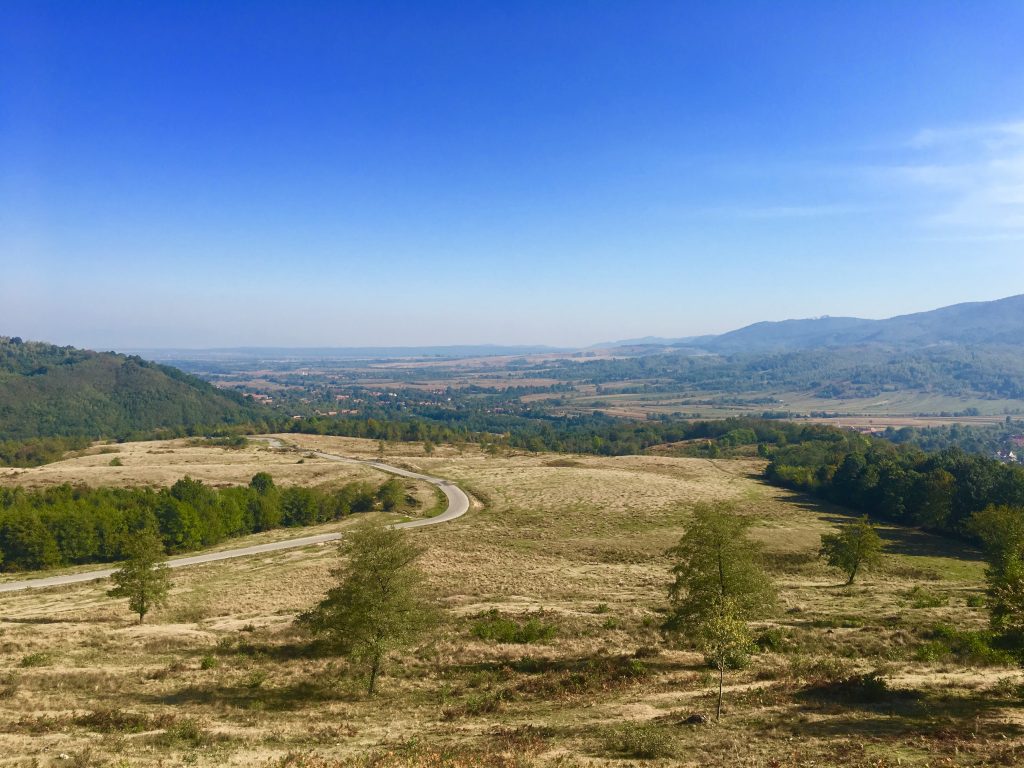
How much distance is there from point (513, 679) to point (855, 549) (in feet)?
121

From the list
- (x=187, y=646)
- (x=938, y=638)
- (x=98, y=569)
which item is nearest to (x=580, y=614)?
(x=938, y=638)

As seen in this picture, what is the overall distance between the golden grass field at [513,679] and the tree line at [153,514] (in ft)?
69.4

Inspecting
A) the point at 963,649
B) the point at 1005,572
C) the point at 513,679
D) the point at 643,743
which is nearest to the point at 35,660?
the point at 513,679

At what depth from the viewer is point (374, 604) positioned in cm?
2784

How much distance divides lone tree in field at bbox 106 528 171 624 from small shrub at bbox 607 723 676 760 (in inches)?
1598

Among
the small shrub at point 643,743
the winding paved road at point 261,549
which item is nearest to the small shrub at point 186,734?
the small shrub at point 643,743

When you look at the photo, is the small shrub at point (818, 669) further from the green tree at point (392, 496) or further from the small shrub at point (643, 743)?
the green tree at point (392, 496)

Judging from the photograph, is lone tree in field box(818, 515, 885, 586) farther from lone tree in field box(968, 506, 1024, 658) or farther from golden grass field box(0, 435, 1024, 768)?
lone tree in field box(968, 506, 1024, 658)

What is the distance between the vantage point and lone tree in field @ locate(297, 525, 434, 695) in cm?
2759

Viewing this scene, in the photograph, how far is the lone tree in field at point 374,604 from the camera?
90.5 feet

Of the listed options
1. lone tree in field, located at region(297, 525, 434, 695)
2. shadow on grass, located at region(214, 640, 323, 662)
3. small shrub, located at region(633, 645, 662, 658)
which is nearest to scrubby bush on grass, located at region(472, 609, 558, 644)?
small shrub, located at region(633, 645, 662, 658)

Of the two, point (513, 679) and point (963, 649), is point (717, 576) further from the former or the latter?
point (963, 649)

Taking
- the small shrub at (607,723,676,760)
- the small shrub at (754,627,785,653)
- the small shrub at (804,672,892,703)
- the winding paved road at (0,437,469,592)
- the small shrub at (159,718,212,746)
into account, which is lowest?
the winding paved road at (0,437,469,592)

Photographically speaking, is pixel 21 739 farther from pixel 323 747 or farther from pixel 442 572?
pixel 442 572
